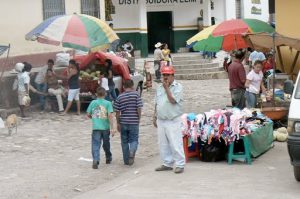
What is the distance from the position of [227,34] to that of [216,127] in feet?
13.6

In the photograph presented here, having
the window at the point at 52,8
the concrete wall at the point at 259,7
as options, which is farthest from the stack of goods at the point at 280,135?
the concrete wall at the point at 259,7

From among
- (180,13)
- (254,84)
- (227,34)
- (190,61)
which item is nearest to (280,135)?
(254,84)

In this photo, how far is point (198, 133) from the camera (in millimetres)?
10391

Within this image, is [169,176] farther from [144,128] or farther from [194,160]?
[144,128]

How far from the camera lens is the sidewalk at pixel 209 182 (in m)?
8.44

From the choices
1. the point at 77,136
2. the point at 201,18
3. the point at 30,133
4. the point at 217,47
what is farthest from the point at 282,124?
the point at 201,18

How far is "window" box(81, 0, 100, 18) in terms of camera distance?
878 inches

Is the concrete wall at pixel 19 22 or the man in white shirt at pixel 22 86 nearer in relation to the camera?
the man in white shirt at pixel 22 86

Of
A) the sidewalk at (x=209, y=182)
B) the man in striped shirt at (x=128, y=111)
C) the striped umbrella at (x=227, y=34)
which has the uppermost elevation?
the striped umbrella at (x=227, y=34)

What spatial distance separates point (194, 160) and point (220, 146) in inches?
23.8

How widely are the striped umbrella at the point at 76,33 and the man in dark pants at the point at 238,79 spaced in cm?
358

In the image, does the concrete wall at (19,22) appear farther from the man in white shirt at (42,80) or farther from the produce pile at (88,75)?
the produce pile at (88,75)

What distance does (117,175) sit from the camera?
9.96 m

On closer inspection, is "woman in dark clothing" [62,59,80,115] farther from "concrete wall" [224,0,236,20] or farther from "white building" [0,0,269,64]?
"concrete wall" [224,0,236,20]
